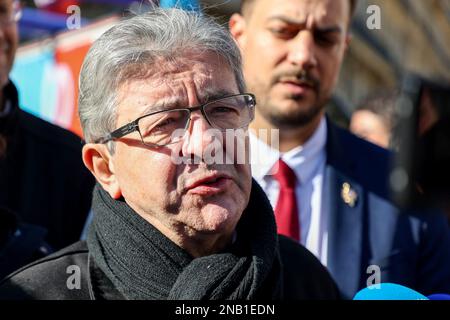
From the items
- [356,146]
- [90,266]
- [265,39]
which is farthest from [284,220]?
[90,266]

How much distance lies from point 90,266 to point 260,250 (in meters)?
0.48

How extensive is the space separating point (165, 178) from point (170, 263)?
0.74 ft

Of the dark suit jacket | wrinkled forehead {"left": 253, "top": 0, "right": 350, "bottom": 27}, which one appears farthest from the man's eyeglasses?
the dark suit jacket

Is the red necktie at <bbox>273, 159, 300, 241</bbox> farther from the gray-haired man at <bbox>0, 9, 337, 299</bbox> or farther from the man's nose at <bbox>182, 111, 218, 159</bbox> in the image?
the man's nose at <bbox>182, 111, 218, 159</bbox>

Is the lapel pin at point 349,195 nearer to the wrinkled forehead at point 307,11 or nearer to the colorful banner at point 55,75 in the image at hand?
the wrinkled forehead at point 307,11

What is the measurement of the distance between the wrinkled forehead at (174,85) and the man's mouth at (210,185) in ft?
0.67

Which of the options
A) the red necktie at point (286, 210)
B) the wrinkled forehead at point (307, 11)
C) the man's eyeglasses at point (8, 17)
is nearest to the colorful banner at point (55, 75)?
the man's eyeglasses at point (8, 17)

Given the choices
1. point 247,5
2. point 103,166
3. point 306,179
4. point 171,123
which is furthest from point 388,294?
point 247,5

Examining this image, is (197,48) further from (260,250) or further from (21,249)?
(21,249)

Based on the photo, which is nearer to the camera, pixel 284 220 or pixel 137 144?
pixel 137 144

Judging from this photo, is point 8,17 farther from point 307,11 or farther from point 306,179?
point 306,179

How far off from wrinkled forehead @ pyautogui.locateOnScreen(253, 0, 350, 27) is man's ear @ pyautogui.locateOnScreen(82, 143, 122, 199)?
1.15 meters

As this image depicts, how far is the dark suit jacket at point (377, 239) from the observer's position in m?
3.01
